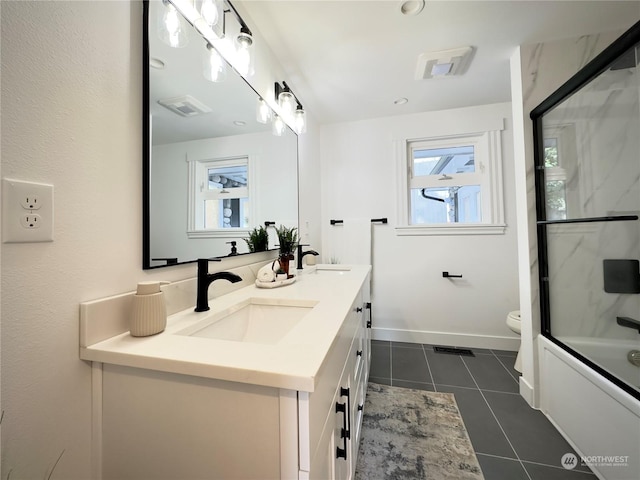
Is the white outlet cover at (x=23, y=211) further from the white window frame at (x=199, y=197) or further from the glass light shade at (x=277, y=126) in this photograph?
the glass light shade at (x=277, y=126)

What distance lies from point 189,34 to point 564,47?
2137mm

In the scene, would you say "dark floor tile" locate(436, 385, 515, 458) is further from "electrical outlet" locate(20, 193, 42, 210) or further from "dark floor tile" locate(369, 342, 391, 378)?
"electrical outlet" locate(20, 193, 42, 210)

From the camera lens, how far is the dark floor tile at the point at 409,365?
6.03ft

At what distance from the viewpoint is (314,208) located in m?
2.41

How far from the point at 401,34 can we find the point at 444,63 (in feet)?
1.40

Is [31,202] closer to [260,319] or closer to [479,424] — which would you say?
[260,319]

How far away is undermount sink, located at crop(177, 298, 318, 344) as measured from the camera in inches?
34.3

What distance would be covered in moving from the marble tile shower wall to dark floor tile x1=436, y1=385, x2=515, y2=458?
2.09ft

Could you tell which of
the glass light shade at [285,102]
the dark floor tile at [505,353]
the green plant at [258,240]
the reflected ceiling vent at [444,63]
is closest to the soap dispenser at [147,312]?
the green plant at [258,240]

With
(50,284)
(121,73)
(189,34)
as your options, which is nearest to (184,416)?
(50,284)

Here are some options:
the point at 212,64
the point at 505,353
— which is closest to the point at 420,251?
the point at 505,353

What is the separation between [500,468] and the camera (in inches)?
44.1

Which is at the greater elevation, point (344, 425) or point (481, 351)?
point (344, 425)

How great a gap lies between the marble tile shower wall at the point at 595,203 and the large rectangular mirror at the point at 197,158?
177cm
